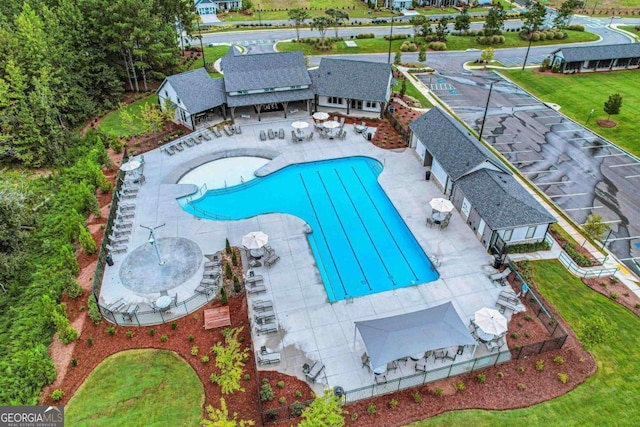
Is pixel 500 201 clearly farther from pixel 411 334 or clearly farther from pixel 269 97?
pixel 269 97

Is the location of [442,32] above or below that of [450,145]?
above

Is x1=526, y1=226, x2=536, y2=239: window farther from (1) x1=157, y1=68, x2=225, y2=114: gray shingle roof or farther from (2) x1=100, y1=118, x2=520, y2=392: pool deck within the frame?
(1) x1=157, y1=68, x2=225, y2=114: gray shingle roof

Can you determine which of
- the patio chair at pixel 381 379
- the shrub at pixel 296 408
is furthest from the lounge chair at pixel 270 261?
the patio chair at pixel 381 379

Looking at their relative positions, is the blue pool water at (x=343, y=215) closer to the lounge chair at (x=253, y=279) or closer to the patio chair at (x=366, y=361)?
the lounge chair at (x=253, y=279)

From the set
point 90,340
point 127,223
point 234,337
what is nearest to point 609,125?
point 234,337

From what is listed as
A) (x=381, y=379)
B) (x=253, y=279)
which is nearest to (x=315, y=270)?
(x=253, y=279)

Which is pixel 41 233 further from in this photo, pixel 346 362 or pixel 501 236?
pixel 501 236
